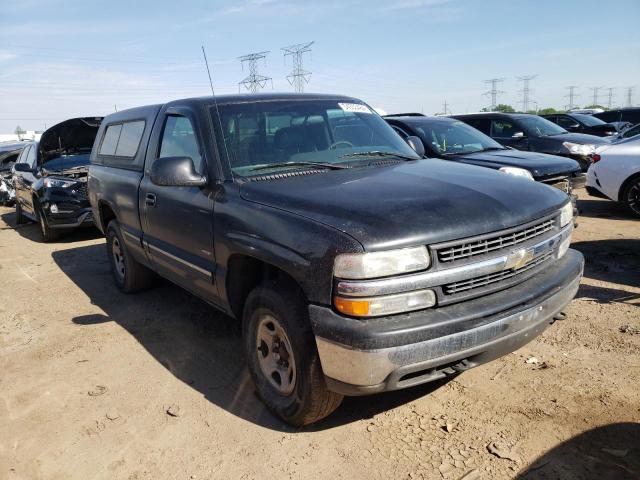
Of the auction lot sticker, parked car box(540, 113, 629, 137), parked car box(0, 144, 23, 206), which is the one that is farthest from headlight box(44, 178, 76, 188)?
parked car box(540, 113, 629, 137)

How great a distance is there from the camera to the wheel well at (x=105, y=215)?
18.4ft

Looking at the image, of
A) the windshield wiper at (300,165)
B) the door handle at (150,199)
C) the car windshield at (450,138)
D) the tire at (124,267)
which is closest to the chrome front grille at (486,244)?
the windshield wiper at (300,165)

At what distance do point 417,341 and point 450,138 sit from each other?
5.92 metres

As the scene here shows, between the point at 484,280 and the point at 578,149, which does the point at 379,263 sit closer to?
the point at 484,280

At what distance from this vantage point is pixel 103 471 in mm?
2738

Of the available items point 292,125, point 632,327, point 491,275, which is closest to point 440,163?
point 292,125

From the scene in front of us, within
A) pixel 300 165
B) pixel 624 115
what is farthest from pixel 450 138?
pixel 624 115

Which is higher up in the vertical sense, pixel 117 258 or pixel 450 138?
pixel 450 138

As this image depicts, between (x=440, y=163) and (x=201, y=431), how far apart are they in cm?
247

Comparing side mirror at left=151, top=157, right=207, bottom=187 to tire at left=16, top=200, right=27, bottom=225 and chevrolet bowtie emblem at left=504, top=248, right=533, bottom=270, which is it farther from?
Answer: tire at left=16, top=200, right=27, bottom=225

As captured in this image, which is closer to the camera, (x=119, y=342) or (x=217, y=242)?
(x=217, y=242)

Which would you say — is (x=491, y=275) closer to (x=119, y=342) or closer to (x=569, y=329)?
(x=569, y=329)

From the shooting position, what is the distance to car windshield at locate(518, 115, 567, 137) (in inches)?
386

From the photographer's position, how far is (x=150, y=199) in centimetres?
421
